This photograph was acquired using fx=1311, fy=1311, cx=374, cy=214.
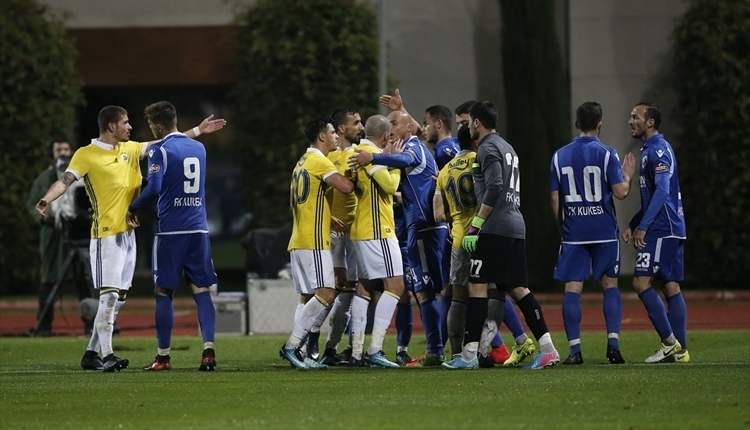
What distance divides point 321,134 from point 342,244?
1.32 meters

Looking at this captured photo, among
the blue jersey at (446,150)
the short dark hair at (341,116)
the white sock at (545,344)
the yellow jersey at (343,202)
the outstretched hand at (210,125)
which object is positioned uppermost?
the short dark hair at (341,116)

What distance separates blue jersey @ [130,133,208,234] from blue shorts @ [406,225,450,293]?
2.17 metres

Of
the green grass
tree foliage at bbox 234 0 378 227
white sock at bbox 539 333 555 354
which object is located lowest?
the green grass

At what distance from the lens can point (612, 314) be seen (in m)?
12.8

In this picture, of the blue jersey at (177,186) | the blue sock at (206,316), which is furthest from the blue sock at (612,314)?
the blue jersey at (177,186)

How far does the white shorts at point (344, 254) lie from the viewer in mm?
13133

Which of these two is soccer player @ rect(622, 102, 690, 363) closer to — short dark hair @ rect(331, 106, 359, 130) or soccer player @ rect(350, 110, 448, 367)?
soccer player @ rect(350, 110, 448, 367)

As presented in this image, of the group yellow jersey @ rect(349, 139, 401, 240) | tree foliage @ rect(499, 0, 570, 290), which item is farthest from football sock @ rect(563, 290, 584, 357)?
tree foliage @ rect(499, 0, 570, 290)

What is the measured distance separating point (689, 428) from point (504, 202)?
4029mm

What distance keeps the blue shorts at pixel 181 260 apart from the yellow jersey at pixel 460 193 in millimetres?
2349

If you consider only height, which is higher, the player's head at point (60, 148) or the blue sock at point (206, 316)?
the player's head at point (60, 148)

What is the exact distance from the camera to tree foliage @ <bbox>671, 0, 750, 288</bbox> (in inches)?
976

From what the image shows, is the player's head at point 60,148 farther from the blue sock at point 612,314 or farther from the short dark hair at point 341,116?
the blue sock at point 612,314

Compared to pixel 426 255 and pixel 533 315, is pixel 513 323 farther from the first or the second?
pixel 426 255
